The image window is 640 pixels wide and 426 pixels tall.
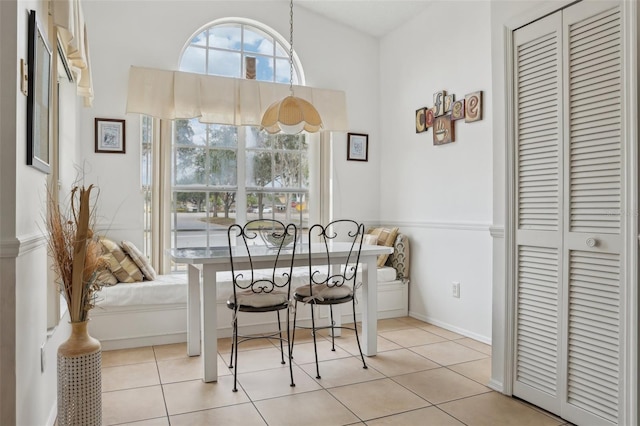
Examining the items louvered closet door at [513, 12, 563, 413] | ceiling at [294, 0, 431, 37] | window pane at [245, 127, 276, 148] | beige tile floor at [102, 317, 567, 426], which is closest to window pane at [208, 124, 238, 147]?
window pane at [245, 127, 276, 148]

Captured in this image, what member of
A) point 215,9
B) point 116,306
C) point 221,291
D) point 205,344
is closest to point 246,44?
point 215,9

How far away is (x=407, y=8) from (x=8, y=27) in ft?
12.1

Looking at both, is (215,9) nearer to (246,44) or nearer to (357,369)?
(246,44)

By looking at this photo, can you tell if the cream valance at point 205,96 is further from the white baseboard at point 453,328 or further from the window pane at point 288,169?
the white baseboard at point 453,328

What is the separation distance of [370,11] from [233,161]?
2.06m

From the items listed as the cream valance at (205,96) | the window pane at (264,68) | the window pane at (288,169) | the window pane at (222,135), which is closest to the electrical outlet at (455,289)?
the window pane at (288,169)

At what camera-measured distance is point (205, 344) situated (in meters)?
2.84

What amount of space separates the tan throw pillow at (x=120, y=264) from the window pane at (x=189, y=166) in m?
0.94

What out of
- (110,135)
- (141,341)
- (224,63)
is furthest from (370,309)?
(224,63)

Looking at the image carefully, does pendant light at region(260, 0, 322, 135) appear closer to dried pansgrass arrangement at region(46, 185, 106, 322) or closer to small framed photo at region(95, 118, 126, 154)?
dried pansgrass arrangement at region(46, 185, 106, 322)

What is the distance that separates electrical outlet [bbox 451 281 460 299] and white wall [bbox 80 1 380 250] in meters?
1.37

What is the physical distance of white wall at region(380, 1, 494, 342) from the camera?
3.73m

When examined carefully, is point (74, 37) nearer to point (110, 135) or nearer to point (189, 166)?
point (110, 135)

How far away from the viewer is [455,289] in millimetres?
3998
